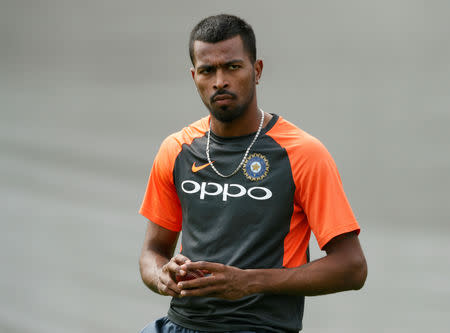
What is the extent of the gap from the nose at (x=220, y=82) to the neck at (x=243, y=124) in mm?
103

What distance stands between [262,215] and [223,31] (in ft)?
1.55

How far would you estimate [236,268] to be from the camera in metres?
1.57

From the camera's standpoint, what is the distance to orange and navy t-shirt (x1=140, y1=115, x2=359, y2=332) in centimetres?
164

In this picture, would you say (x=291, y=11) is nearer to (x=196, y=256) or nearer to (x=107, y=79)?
(x=107, y=79)

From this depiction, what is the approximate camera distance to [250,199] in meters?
1.68

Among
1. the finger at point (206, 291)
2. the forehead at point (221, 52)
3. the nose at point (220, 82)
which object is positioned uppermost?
the forehead at point (221, 52)

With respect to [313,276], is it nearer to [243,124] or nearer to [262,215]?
[262,215]

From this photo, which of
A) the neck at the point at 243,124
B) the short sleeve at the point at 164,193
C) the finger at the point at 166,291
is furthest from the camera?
the short sleeve at the point at 164,193

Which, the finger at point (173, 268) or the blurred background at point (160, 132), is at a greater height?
the blurred background at point (160, 132)

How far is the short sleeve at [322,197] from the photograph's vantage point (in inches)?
63.3

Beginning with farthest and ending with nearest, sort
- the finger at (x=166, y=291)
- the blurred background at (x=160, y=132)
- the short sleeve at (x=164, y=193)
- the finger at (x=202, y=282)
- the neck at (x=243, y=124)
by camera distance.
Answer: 1. the blurred background at (x=160, y=132)
2. the short sleeve at (x=164, y=193)
3. the neck at (x=243, y=124)
4. the finger at (x=166, y=291)
5. the finger at (x=202, y=282)

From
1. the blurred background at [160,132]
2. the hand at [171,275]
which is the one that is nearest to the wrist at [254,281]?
the hand at [171,275]

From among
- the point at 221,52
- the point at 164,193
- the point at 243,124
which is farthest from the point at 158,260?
the point at 221,52

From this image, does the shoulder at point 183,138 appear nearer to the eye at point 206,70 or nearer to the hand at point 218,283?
the eye at point 206,70
